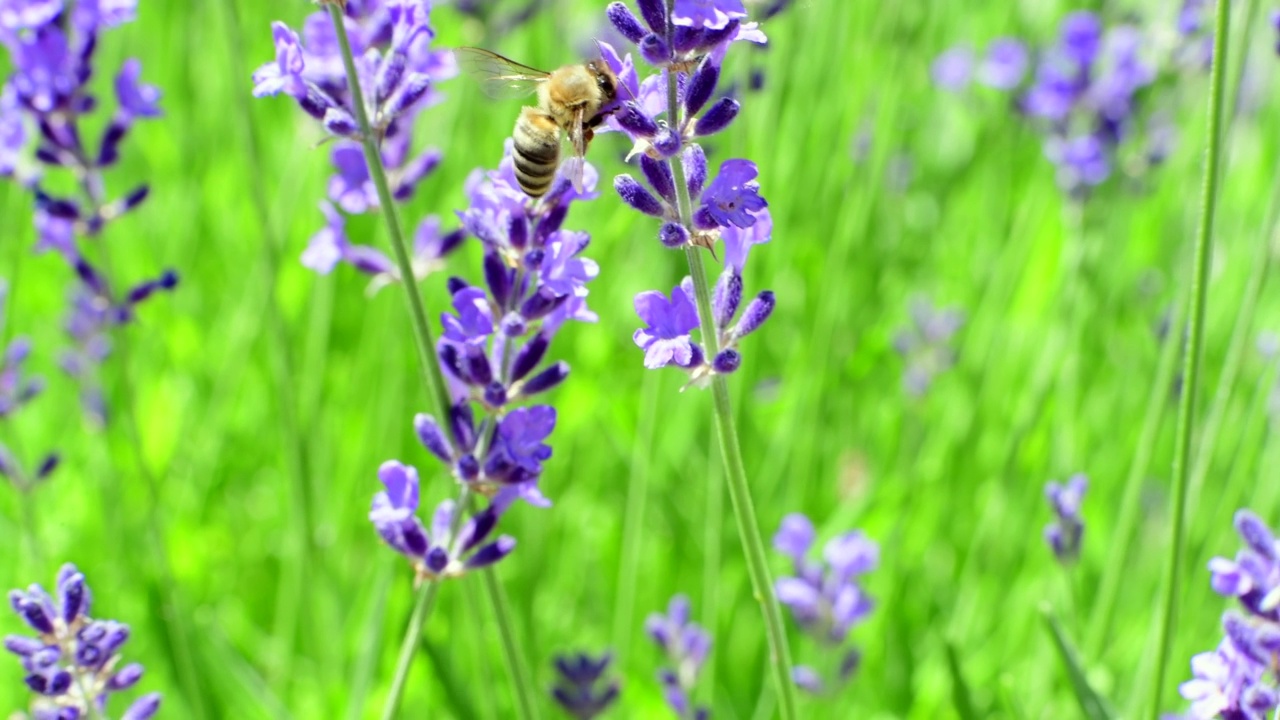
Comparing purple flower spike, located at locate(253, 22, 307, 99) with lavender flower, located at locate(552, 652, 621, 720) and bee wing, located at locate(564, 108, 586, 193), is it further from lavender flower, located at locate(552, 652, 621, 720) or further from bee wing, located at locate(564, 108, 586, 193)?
lavender flower, located at locate(552, 652, 621, 720)

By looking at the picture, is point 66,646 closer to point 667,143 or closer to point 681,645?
point 667,143

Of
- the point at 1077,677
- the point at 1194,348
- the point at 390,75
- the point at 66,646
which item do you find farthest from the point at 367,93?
the point at 1077,677

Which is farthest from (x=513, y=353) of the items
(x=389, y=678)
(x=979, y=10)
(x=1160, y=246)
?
(x=979, y=10)

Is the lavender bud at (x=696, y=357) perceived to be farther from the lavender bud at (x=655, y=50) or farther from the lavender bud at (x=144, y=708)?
the lavender bud at (x=144, y=708)

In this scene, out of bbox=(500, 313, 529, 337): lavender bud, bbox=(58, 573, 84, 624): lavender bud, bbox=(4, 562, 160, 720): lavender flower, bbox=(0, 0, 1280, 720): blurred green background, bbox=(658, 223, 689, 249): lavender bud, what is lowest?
bbox=(0, 0, 1280, 720): blurred green background

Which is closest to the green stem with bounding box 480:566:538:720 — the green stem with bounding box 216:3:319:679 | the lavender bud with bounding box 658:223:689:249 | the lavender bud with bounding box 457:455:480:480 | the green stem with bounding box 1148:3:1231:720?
the lavender bud with bounding box 457:455:480:480

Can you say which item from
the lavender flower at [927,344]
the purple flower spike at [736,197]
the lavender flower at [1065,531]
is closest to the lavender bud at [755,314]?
the purple flower spike at [736,197]

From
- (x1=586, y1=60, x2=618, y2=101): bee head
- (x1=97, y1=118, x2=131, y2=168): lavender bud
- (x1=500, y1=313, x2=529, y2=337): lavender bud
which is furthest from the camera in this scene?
(x1=97, y1=118, x2=131, y2=168): lavender bud
